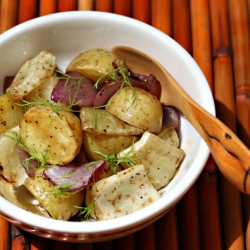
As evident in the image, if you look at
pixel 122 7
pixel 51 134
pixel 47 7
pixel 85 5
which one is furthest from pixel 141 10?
pixel 51 134

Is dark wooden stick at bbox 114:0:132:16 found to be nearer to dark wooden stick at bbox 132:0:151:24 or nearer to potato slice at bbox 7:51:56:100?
dark wooden stick at bbox 132:0:151:24

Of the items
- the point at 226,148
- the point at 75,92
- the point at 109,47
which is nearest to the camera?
the point at 226,148

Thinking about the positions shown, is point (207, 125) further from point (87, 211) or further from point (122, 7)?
point (122, 7)

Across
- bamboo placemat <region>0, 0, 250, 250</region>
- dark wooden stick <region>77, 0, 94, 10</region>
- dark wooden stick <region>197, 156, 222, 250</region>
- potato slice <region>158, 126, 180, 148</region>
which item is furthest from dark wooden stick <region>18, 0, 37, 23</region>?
dark wooden stick <region>197, 156, 222, 250</region>

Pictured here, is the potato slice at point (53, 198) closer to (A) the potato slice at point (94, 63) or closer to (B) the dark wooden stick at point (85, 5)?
(A) the potato slice at point (94, 63)

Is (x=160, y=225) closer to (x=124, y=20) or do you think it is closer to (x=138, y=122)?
(x=138, y=122)

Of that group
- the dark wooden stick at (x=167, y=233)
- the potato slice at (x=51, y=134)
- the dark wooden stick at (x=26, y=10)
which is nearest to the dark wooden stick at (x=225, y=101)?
the dark wooden stick at (x=167, y=233)
